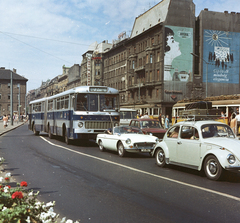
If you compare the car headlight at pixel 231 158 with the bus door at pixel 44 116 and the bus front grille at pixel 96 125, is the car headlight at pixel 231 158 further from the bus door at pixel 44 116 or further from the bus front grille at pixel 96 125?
the bus door at pixel 44 116

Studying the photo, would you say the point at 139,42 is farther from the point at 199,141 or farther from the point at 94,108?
the point at 199,141

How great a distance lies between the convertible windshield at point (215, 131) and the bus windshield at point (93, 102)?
30.9 feet

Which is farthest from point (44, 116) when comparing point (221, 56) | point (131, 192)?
point (221, 56)

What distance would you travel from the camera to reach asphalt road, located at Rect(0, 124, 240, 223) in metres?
5.24

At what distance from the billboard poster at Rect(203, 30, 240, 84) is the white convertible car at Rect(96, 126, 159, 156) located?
4945cm

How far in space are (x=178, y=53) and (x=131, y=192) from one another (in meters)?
55.1

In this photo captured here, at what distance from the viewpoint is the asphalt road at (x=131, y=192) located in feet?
17.2

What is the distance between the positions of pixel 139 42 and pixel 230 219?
214ft

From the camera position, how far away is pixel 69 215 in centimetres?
520

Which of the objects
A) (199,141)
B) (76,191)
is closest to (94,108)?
(199,141)

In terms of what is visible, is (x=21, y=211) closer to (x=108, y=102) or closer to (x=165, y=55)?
(x=108, y=102)

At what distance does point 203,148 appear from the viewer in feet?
28.7

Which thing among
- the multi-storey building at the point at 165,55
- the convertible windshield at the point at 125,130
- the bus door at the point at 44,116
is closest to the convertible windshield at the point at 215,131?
the convertible windshield at the point at 125,130

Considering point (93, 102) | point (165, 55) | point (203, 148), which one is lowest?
point (203, 148)
